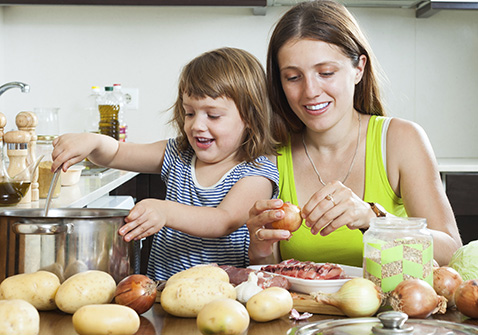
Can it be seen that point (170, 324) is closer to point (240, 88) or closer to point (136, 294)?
point (136, 294)

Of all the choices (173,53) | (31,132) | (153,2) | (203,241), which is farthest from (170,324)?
(173,53)

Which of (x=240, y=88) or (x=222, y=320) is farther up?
(x=240, y=88)

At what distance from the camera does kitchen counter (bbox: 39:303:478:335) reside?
0.75m

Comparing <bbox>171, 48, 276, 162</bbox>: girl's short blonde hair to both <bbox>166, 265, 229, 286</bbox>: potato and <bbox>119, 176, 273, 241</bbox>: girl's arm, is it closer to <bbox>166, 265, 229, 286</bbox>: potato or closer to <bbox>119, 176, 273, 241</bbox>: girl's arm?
<bbox>119, 176, 273, 241</bbox>: girl's arm

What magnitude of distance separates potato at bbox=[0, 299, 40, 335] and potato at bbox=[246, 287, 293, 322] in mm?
252

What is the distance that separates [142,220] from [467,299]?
1.54ft

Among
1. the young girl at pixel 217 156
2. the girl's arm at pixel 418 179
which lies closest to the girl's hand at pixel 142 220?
the young girl at pixel 217 156

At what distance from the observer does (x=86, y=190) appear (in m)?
2.08

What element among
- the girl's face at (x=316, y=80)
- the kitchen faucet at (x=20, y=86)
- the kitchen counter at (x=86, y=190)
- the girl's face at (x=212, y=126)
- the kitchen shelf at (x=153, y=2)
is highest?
the kitchen shelf at (x=153, y=2)

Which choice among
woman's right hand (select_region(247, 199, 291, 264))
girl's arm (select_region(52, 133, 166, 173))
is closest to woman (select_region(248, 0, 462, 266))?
woman's right hand (select_region(247, 199, 291, 264))

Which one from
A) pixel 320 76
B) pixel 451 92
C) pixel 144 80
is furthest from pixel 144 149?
pixel 451 92

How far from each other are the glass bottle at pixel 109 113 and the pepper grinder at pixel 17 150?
4.67 feet

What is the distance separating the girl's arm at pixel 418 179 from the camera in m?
Answer: 1.41

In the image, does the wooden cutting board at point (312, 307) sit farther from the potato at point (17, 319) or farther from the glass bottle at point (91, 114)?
the glass bottle at point (91, 114)
